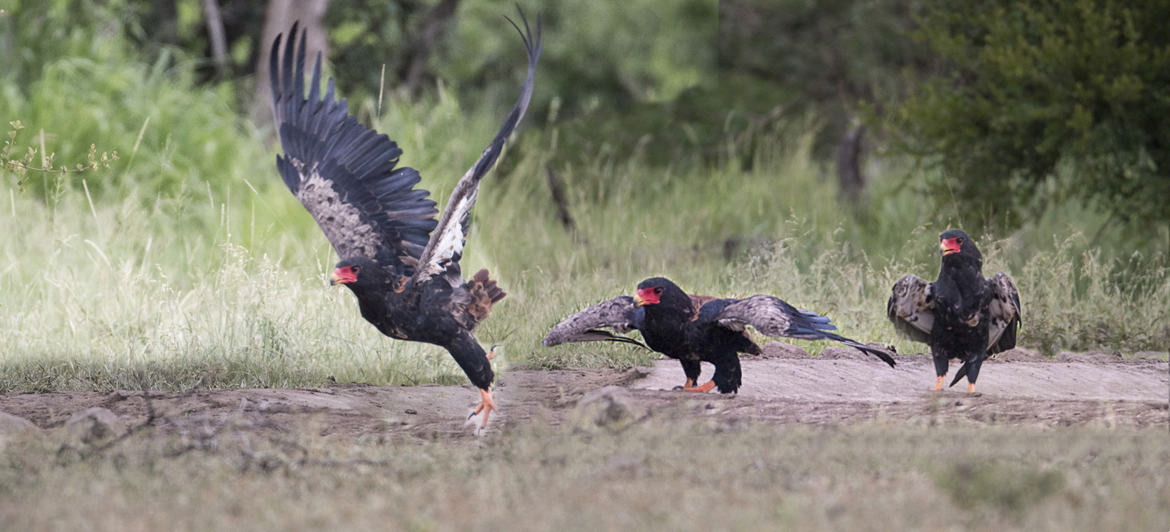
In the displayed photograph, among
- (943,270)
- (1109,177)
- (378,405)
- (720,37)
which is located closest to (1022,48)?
(1109,177)

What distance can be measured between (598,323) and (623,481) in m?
1.84

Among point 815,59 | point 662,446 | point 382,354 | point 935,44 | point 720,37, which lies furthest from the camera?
point 720,37

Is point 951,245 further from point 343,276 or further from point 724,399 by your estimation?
point 343,276

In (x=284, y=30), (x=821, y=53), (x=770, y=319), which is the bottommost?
(x=770, y=319)

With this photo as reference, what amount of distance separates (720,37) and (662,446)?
16.6 m

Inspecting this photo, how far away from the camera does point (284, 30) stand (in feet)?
47.1

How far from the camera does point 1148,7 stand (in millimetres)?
9805

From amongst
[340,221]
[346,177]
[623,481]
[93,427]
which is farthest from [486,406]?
[93,427]

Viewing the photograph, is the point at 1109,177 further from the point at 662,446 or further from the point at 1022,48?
the point at 662,446

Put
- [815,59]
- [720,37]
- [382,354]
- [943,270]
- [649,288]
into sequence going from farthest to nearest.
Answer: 1. [720,37]
2. [815,59]
3. [382,354]
4. [943,270]
5. [649,288]

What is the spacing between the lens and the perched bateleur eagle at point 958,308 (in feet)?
20.3

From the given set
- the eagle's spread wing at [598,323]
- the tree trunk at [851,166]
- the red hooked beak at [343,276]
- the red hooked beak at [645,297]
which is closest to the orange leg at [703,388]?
the eagle's spread wing at [598,323]

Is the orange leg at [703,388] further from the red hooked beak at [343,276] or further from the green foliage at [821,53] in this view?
the green foliage at [821,53]

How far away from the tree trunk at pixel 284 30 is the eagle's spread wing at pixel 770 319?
952 cm
